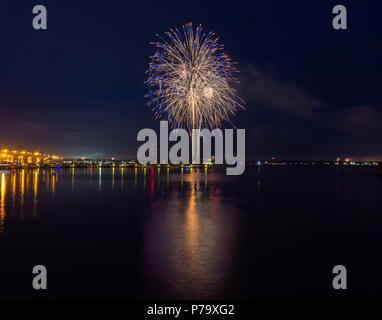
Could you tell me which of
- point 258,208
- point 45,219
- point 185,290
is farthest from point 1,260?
point 258,208

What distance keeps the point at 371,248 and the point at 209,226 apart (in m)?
5.72

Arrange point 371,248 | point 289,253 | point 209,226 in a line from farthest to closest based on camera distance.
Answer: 1. point 209,226
2. point 371,248
3. point 289,253

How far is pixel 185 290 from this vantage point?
665 centimetres

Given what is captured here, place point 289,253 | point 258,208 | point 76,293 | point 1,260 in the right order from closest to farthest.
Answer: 1. point 76,293
2. point 1,260
3. point 289,253
4. point 258,208

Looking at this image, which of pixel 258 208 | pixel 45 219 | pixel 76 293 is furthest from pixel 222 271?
pixel 258 208

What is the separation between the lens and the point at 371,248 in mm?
10422

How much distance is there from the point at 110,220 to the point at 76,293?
335 inches

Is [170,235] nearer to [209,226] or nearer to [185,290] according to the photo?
[209,226]
